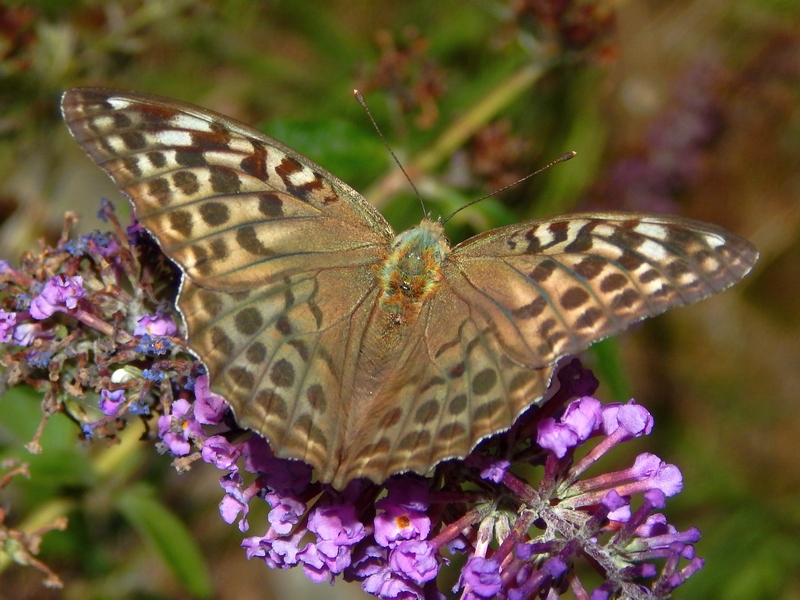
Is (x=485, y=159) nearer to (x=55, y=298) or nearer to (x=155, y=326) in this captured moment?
(x=155, y=326)

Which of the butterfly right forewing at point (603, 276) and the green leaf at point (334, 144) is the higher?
the butterfly right forewing at point (603, 276)

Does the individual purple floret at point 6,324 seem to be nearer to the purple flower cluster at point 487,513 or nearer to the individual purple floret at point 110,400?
the individual purple floret at point 110,400

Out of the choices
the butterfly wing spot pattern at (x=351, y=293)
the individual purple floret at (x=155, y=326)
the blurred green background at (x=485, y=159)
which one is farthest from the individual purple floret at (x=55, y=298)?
the blurred green background at (x=485, y=159)

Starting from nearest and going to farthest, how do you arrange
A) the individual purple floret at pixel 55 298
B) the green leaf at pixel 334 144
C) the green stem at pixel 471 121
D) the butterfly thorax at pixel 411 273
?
the individual purple floret at pixel 55 298 → the butterfly thorax at pixel 411 273 → the green leaf at pixel 334 144 → the green stem at pixel 471 121

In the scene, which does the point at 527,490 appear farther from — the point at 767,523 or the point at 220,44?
the point at 220,44

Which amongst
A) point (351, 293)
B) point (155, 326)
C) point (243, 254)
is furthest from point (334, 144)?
point (155, 326)

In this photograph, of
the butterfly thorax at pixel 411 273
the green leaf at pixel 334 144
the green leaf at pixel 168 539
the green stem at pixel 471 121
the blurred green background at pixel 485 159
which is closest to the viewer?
the butterfly thorax at pixel 411 273

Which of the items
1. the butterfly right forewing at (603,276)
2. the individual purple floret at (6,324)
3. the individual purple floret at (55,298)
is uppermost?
the butterfly right forewing at (603,276)

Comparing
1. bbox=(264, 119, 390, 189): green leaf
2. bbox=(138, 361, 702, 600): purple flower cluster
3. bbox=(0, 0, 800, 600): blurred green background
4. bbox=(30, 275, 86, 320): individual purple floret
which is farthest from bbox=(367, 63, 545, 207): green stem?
bbox=(138, 361, 702, 600): purple flower cluster
